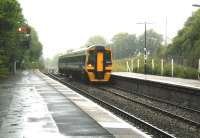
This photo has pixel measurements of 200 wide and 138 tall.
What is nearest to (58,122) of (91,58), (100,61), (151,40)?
(91,58)

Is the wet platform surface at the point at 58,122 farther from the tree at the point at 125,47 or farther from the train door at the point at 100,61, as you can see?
the tree at the point at 125,47

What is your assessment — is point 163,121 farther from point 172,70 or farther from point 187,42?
point 187,42

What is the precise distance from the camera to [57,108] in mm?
19734

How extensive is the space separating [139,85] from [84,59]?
25.1 ft

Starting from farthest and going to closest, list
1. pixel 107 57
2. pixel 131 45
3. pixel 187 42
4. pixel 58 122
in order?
pixel 131 45 → pixel 187 42 → pixel 107 57 → pixel 58 122

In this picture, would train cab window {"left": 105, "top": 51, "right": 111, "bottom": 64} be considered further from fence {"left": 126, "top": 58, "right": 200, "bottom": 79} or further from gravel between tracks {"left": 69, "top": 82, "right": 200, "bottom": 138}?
gravel between tracks {"left": 69, "top": 82, "right": 200, "bottom": 138}

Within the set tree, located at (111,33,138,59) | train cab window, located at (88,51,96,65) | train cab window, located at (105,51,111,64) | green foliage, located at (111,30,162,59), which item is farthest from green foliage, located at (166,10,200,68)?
tree, located at (111,33,138,59)

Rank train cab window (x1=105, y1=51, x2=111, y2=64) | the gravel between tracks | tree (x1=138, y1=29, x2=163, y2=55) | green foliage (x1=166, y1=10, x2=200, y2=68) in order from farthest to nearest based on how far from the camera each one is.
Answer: tree (x1=138, y1=29, x2=163, y2=55)
green foliage (x1=166, y1=10, x2=200, y2=68)
train cab window (x1=105, y1=51, x2=111, y2=64)
the gravel between tracks

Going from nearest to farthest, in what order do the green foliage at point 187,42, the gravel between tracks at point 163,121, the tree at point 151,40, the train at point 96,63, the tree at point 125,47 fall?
the gravel between tracks at point 163,121, the train at point 96,63, the green foliage at point 187,42, the tree at point 151,40, the tree at point 125,47

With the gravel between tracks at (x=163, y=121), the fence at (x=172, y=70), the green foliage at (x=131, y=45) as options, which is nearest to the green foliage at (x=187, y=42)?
the fence at (x=172, y=70)

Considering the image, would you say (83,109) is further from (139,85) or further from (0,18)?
(0,18)

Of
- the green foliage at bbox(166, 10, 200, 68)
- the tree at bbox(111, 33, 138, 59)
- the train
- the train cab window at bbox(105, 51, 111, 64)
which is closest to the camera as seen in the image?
the train

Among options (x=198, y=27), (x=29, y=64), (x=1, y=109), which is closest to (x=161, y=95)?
(x=1, y=109)

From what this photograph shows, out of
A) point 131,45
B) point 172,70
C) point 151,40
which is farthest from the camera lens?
point 151,40
